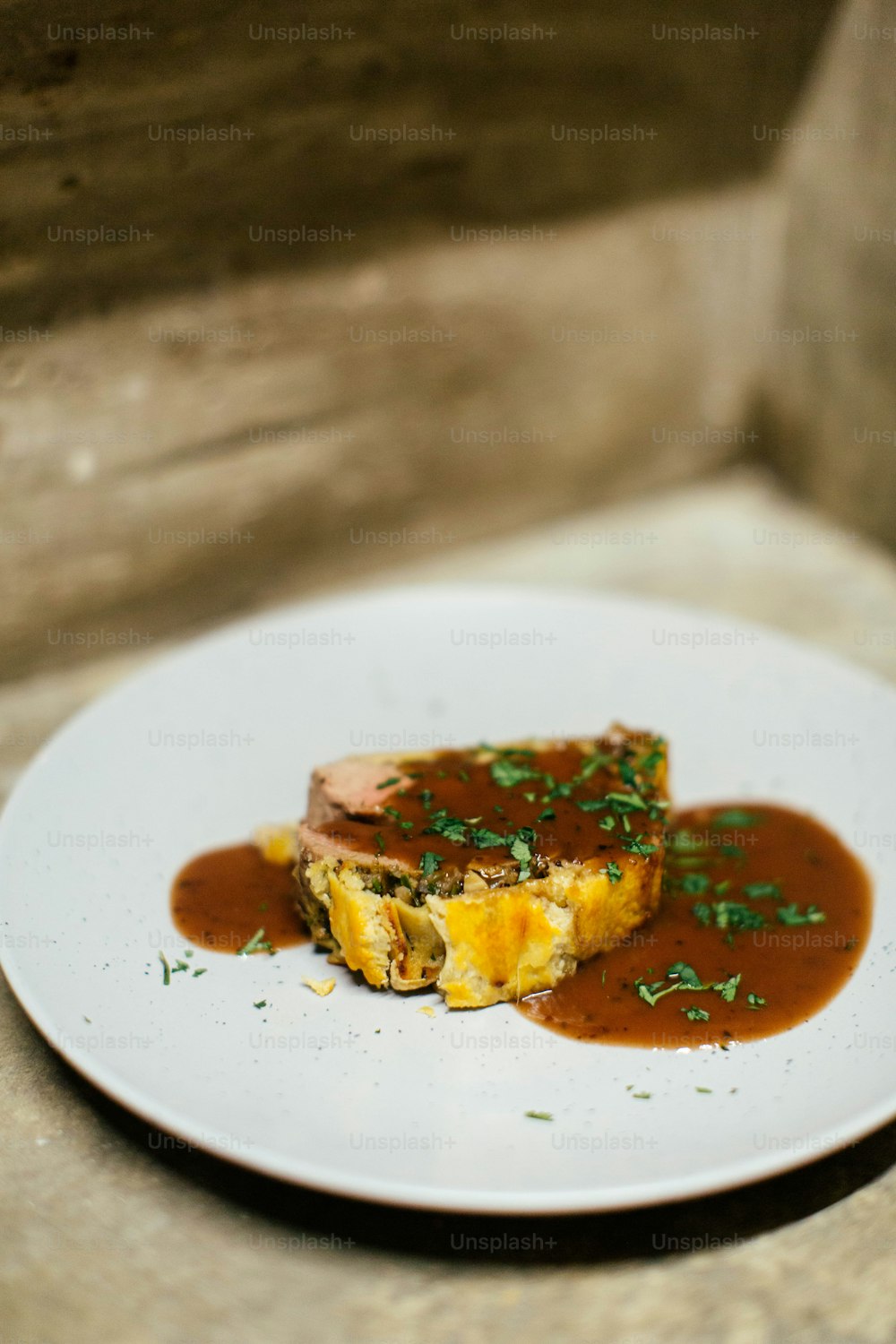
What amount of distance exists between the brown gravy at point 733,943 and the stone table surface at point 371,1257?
26 centimetres

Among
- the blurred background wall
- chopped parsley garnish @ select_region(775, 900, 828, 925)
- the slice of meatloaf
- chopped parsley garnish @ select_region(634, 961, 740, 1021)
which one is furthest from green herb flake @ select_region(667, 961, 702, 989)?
the blurred background wall

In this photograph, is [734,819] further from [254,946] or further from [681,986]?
[254,946]

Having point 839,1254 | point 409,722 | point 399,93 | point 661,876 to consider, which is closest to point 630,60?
point 399,93

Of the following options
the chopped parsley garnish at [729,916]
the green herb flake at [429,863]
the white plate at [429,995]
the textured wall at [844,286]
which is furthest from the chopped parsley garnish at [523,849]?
the textured wall at [844,286]

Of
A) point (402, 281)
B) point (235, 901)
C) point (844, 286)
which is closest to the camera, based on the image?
point (235, 901)

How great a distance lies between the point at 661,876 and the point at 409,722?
79 cm

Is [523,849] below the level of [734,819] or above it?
above

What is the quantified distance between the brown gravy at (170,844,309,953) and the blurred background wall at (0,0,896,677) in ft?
3.80

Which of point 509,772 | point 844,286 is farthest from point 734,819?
point 844,286

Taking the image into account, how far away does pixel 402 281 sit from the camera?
3.55m

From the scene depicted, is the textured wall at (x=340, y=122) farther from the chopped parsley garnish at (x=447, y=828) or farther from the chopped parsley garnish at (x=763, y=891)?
the chopped parsley garnish at (x=763, y=891)

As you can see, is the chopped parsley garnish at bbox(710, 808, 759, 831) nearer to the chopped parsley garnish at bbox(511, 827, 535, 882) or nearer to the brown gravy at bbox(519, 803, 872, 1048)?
the brown gravy at bbox(519, 803, 872, 1048)

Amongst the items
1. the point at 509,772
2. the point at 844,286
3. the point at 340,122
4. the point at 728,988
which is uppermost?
the point at 340,122

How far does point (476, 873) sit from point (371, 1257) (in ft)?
2.06
